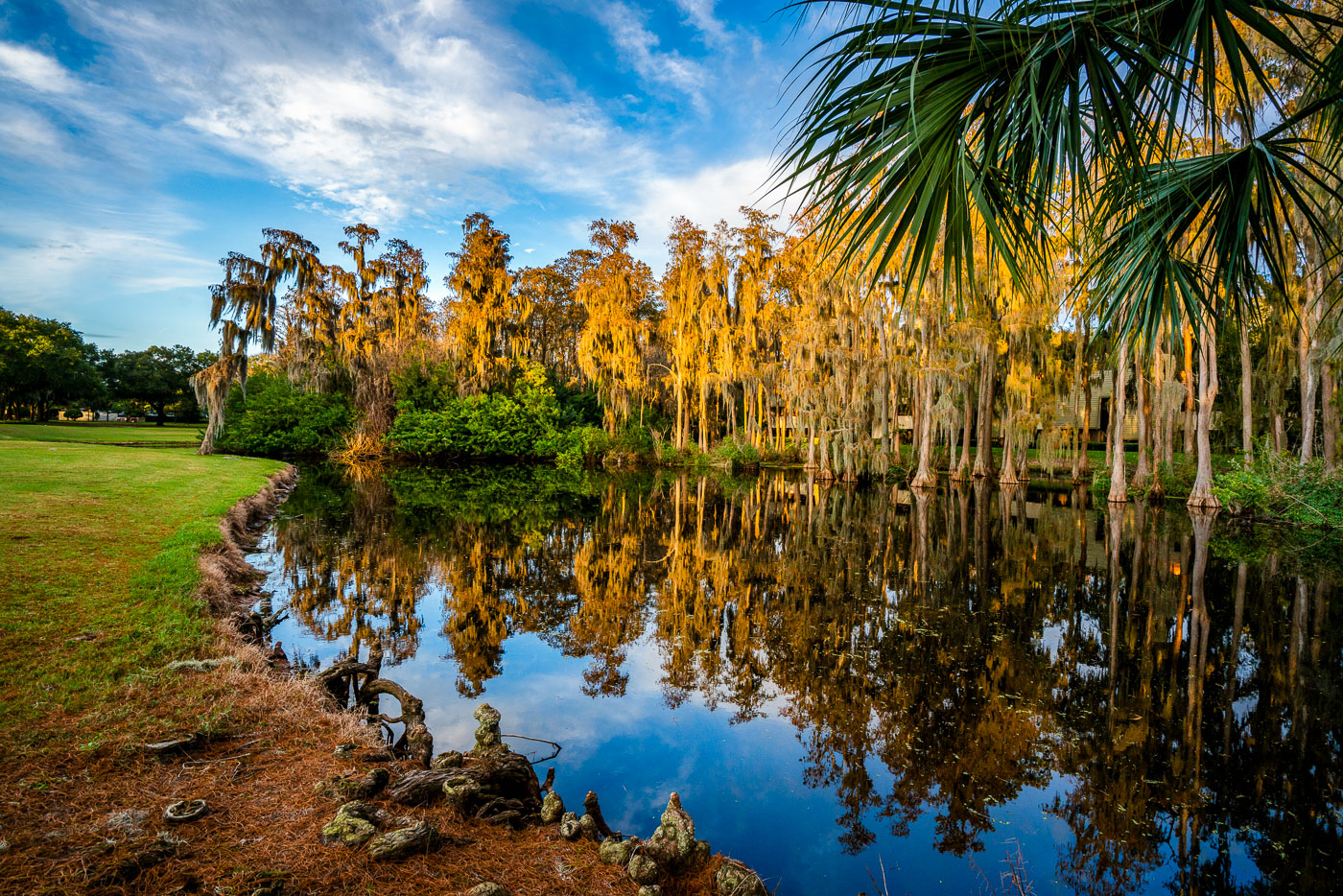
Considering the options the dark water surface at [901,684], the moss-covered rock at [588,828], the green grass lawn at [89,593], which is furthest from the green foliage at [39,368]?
the moss-covered rock at [588,828]

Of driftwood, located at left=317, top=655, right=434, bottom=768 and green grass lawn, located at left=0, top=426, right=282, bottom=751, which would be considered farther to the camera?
driftwood, located at left=317, top=655, right=434, bottom=768

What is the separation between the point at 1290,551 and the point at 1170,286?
1112 centimetres

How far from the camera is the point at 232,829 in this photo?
2650 mm

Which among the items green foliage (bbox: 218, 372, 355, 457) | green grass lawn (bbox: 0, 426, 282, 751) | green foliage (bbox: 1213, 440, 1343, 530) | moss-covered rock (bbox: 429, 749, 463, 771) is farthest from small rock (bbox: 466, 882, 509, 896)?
green foliage (bbox: 218, 372, 355, 457)

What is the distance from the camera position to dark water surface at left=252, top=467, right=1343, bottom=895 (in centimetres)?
330

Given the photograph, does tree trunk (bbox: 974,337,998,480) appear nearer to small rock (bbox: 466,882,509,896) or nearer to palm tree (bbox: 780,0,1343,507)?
palm tree (bbox: 780,0,1343,507)

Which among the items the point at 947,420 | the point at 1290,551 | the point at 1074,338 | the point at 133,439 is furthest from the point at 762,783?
the point at 133,439

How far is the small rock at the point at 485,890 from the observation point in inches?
92.5

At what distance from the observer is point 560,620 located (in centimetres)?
698

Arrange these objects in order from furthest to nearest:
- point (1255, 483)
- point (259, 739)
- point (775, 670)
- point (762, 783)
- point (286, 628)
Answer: point (1255, 483)
point (286, 628)
point (775, 670)
point (762, 783)
point (259, 739)

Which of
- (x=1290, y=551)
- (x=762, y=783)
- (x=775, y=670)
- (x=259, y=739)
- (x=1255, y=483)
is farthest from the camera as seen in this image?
(x=1255, y=483)

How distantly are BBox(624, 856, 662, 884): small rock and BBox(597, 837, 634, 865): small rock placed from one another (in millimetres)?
69

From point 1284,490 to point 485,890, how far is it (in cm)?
1938

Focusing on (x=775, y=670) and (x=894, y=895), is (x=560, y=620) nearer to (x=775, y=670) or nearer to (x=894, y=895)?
(x=775, y=670)
